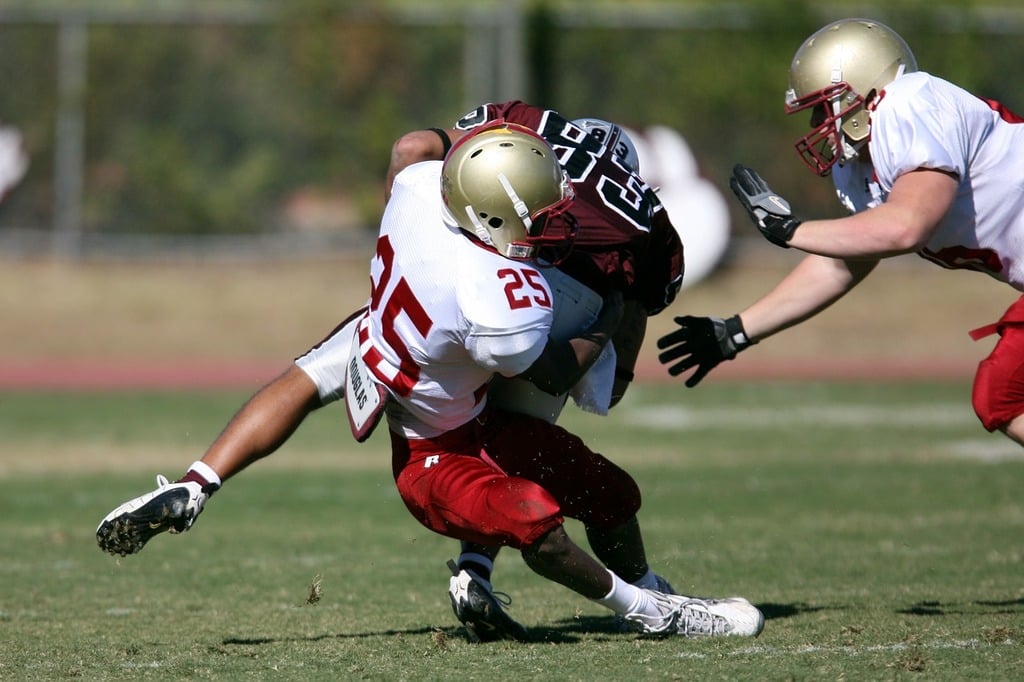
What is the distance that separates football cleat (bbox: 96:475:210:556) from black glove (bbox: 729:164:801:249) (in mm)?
1765

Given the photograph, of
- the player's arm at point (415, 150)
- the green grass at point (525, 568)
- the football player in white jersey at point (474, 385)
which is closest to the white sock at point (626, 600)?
the football player in white jersey at point (474, 385)

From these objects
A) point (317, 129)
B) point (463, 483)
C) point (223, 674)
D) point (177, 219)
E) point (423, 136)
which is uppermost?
point (317, 129)

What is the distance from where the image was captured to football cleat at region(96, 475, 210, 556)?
3771 mm

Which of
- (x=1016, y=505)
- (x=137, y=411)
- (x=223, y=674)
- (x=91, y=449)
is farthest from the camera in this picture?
(x=137, y=411)

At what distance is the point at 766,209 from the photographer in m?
3.86

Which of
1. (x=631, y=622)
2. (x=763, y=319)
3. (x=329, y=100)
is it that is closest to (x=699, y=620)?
(x=631, y=622)

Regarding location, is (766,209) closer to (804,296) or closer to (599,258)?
(599,258)

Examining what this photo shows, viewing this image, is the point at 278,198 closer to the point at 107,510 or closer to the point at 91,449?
the point at 91,449

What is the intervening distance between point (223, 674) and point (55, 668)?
0.46 metres

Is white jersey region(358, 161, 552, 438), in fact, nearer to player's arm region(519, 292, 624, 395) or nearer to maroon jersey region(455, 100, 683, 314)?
player's arm region(519, 292, 624, 395)

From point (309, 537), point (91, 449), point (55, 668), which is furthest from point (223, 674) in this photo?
point (91, 449)

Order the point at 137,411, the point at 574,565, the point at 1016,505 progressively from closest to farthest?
1. the point at 574,565
2. the point at 1016,505
3. the point at 137,411

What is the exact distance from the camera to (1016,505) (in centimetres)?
666

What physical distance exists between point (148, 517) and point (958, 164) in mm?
2448
